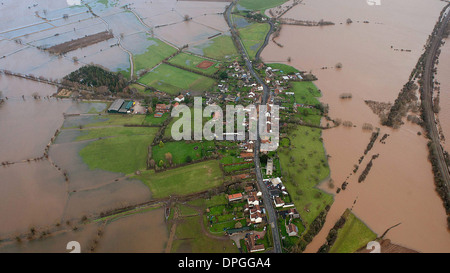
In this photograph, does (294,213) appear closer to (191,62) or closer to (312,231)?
(312,231)

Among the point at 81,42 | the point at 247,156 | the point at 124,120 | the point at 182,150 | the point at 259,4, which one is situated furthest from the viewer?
the point at 259,4

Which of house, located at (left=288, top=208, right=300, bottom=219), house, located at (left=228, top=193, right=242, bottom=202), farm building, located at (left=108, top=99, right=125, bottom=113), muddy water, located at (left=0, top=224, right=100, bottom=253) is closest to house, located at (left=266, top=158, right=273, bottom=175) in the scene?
house, located at (left=228, top=193, right=242, bottom=202)

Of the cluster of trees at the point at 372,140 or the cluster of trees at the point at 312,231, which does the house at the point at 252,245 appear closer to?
the cluster of trees at the point at 312,231

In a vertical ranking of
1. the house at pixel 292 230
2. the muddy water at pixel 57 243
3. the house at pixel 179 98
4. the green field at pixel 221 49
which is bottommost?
the muddy water at pixel 57 243

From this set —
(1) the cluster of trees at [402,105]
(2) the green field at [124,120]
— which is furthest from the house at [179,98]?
(1) the cluster of trees at [402,105]

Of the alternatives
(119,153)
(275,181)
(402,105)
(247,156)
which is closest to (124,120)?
(119,153)

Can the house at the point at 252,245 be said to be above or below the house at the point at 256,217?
below
